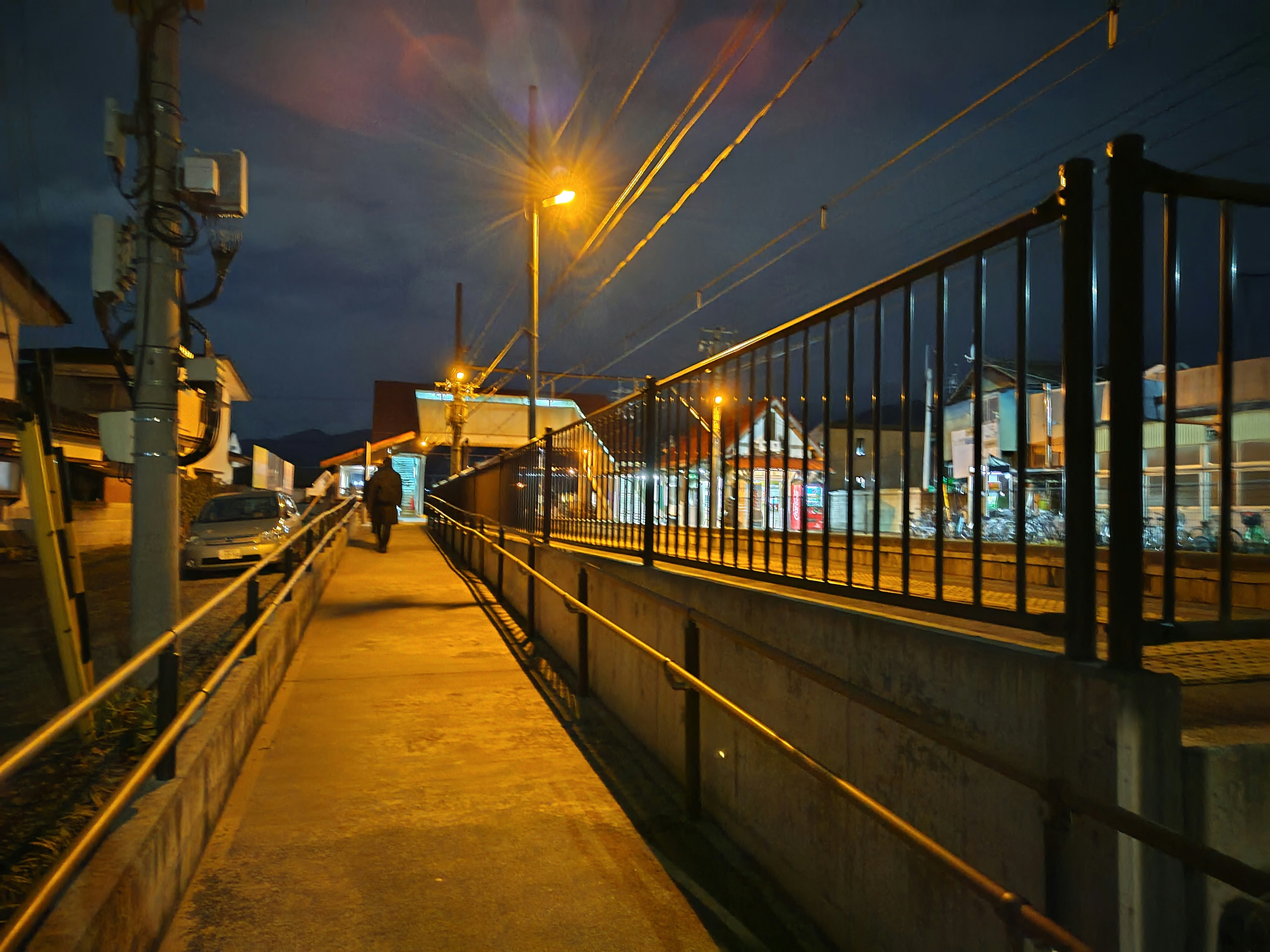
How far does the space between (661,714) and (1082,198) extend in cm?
367

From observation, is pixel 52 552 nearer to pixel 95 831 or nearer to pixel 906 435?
pixel 95 831

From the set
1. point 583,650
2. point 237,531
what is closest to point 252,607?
point 583,650

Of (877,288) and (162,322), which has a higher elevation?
(162,322)

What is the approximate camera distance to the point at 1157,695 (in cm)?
180

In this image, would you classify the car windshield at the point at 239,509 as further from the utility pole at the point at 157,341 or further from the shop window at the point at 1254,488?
the shop window at the point at 1254,488

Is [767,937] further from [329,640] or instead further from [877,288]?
[329,640]

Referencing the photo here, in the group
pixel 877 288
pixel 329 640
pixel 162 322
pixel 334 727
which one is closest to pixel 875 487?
pixel 877 288

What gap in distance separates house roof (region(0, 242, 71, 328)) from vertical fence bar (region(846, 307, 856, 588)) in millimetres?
19079

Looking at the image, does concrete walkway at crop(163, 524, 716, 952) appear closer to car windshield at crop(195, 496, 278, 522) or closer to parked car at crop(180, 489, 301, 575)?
parked car at crop(180, 489, 301, 575)

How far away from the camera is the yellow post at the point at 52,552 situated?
14.4 ft

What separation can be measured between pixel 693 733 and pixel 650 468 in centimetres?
193

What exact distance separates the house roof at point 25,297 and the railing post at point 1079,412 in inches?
789

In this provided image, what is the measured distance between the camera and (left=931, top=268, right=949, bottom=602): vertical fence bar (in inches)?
104

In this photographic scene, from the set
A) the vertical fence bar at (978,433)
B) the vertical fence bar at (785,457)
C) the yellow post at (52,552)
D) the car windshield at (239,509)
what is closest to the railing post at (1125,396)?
the vertical fence bar at (978,433)
